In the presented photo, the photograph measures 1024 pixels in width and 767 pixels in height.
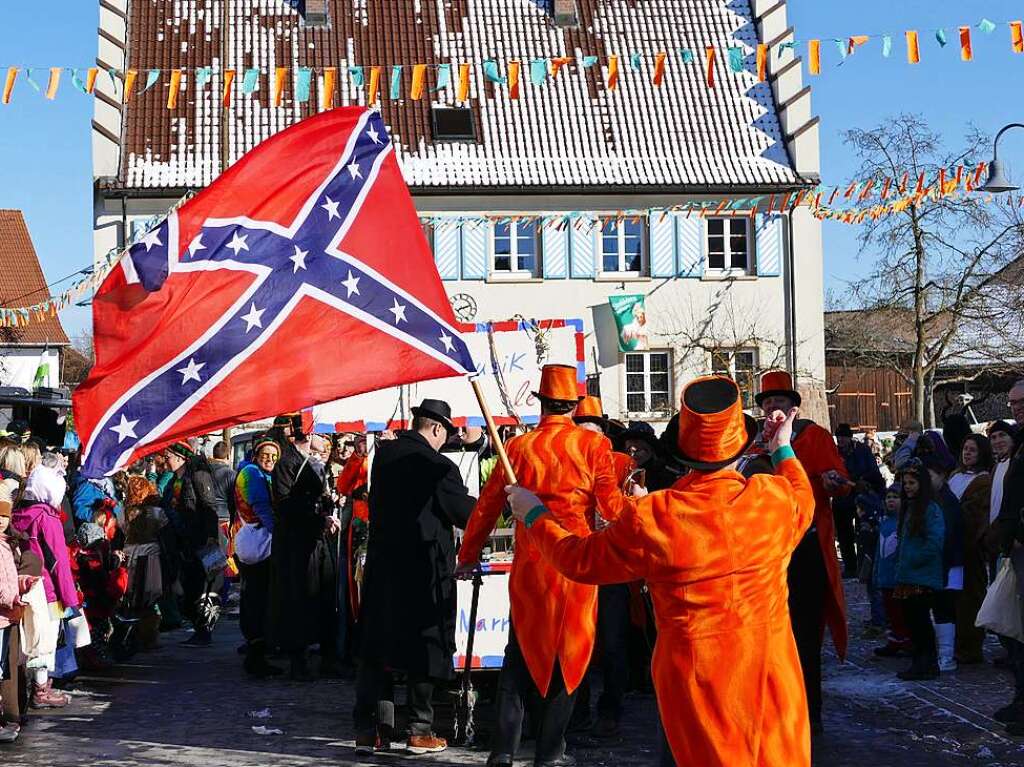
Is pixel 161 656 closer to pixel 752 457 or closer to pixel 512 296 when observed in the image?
pixel 752 457

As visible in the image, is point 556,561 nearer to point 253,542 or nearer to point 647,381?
point 253,542

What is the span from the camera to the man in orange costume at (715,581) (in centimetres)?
504

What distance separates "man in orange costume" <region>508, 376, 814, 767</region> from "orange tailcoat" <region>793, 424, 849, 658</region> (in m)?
3.21

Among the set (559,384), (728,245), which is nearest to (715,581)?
(559,384)

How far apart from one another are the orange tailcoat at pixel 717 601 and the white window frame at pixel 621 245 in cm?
2969

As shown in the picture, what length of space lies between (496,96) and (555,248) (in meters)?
4.24

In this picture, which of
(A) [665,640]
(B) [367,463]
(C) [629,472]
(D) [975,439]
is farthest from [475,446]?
(A) [665,640]

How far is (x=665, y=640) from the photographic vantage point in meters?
5.22

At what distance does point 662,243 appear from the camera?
114 ft

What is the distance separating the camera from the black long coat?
Result: 8.58m

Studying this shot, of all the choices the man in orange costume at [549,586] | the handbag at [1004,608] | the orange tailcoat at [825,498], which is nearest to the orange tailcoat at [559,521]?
the man in orange costume at [549,586]

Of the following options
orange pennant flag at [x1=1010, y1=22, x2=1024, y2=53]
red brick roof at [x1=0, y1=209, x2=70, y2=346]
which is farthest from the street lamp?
red brick roof at [x1=0, y1=209, x2=70, y2=346]

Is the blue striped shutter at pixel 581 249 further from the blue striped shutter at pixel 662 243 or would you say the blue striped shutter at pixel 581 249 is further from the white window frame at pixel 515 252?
the blue striped shutter at pixel 662 243

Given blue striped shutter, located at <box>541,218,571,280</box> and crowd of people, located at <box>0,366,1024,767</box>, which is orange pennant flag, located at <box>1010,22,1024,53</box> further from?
blue striped shutter, located at <box>541,218,571,280</box>
